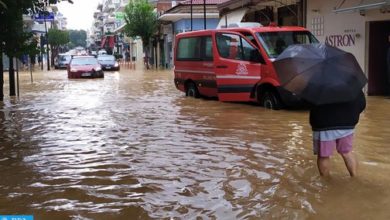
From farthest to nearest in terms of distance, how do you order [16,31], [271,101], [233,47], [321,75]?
[16,31] → [233,47] → [271,101] → [321,75]

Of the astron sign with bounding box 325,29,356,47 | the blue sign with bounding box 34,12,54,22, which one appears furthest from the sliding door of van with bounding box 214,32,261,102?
the blue sign with bounding box 34,12,54,22

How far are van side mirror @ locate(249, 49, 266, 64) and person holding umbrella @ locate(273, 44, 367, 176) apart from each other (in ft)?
21.3

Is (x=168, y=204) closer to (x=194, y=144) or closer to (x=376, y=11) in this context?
(x=194, y=144)

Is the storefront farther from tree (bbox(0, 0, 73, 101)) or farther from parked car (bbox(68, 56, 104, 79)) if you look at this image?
parked car (bbox(68, 56, 104, 79))

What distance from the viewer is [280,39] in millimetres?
13086

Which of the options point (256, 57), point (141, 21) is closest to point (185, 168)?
point (256, 57)

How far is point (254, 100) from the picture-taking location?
13.4 metres

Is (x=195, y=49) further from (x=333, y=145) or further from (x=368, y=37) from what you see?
(x=333, y=145)

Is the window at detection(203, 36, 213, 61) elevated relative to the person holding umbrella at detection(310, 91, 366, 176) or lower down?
elevated

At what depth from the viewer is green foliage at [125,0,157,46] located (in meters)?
46.0

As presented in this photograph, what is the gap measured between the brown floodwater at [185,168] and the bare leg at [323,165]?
11 cm

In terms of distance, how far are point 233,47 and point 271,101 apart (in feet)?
6.08

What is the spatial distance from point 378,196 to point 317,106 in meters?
1.14

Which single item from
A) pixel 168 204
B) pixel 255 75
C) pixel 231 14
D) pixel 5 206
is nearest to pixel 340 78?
pixel 168 204
